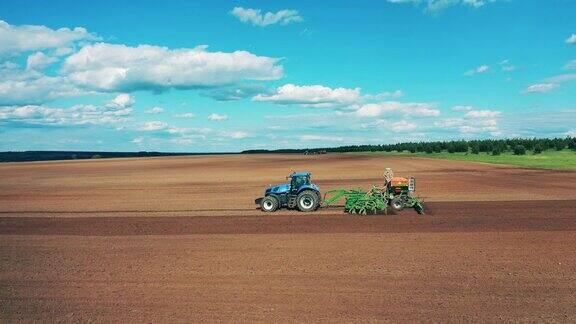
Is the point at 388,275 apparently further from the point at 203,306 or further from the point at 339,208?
the point at 339,208

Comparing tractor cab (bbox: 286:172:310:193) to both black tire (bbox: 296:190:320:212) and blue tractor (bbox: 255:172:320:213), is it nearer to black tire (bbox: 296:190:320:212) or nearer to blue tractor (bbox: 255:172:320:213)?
blue tractor (bbox: 255:172:320:213)

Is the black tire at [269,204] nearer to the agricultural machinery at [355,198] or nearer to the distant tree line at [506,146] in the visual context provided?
the agricultural machinery at [355,198]

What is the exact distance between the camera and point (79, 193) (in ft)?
105

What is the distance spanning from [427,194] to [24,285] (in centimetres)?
2194

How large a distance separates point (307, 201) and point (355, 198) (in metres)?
2.19

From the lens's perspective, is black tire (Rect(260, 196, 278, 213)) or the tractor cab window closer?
black tire (Rect(260, 196, 278, 213))

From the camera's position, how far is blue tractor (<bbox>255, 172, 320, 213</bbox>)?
21.0 meters

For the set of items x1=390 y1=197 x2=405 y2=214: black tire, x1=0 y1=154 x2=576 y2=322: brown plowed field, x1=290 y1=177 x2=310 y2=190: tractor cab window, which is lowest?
x1=0 y1=154 x2=576 y2=322: brown plowed field

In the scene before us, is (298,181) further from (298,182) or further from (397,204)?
(397,204)

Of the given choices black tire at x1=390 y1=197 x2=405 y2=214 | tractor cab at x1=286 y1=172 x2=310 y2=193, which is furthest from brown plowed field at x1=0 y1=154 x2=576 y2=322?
tractor cab at x1=286 y1=172 x2=310 y2=193

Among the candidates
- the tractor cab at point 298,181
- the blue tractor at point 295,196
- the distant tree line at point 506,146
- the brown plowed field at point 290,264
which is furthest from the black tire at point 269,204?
the distant tree line at point 506,146

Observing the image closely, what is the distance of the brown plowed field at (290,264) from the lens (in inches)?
374

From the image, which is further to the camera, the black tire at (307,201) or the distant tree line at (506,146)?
the distant tree line at (506,146)

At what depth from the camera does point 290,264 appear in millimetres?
12445
